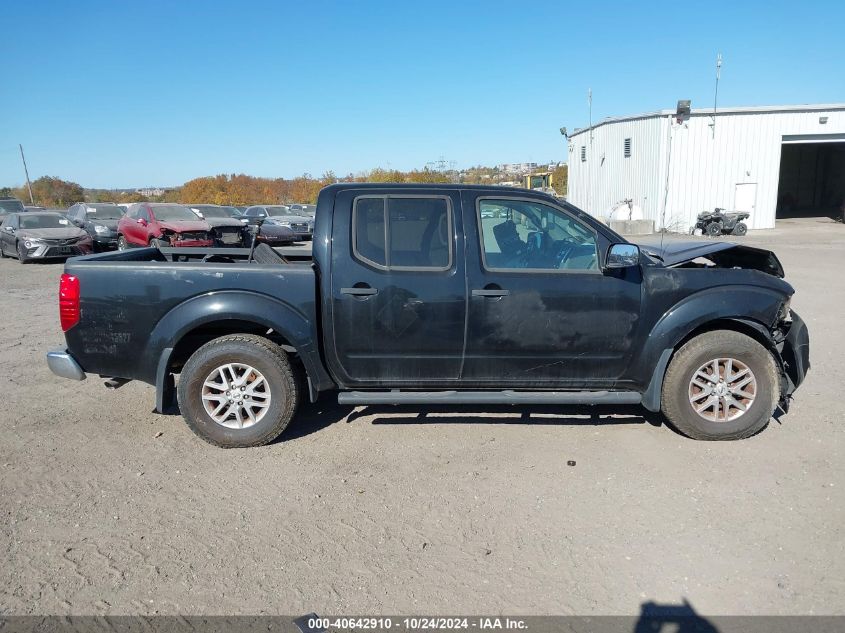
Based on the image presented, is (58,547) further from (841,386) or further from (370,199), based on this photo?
(841,386)

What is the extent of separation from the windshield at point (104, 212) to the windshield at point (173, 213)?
4.94 metres

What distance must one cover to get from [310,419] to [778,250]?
61.7 feet

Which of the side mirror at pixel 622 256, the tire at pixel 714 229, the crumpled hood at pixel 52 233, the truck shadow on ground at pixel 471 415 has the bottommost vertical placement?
the tire at pixel 714 229

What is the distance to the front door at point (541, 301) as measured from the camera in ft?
14.2

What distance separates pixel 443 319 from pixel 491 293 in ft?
1.27

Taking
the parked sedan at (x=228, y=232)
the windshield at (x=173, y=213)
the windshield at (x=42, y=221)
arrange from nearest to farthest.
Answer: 1. the parked sedan at (x=228, y=232)
2. the windshield at (x=173, y=213)
3. the windshield at (x=42, y=221)

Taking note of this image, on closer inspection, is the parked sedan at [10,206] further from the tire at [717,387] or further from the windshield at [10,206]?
the tire at [717,387]

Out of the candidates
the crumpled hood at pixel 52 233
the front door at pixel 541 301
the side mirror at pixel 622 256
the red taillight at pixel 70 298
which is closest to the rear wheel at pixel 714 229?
→ the crumpled hood at pixel 52 233

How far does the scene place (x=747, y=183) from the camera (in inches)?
1131

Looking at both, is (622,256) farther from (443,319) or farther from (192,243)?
(192,243)

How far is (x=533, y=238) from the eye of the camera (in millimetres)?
4484

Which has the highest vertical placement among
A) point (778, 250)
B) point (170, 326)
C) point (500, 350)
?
point (170, 326)

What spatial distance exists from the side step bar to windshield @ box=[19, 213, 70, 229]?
16655 millimetres

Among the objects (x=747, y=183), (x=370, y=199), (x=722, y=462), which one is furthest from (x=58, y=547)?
(x=747, y=183)
